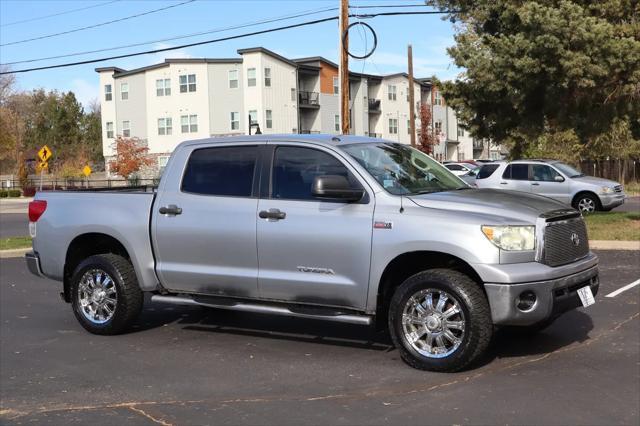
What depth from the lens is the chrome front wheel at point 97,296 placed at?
724cm

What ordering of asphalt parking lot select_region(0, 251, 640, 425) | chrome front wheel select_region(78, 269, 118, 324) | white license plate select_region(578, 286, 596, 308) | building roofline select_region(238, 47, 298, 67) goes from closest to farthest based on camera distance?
asphalt parking lot select_region(0, 251, 640, 425) < white license plate select_region(578, 286, 596, 308) < chrome front wheel select_region(78, 269, 118, 324) < building roofline select_region(238, 47, 298, 67)

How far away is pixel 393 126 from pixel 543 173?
1992 inches

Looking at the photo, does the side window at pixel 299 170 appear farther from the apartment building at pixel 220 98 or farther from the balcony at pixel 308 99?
the balcony at pixel 308 99

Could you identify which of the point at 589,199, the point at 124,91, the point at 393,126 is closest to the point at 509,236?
the point at 589,199

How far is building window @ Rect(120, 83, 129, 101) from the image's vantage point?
60406mm

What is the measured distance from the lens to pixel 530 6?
54.0 ft

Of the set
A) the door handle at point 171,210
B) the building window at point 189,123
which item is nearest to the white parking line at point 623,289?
the door handle at point 171,210

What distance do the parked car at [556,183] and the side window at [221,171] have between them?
566 inches

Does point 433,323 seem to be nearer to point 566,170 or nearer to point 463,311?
point 463,311

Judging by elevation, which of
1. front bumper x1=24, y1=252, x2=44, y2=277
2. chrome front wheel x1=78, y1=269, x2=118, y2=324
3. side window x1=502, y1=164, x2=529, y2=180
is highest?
side window x1=502, y1=164, x2=529, y2=180

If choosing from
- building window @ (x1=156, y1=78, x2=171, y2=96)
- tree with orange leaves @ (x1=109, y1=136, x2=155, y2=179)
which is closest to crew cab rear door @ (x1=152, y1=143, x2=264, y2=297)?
tree with orange leaves @ (x1=109, y1=136, x2=155, y2=179)

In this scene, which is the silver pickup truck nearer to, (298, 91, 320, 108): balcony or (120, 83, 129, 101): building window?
(298, 91, 320, 108): balcony

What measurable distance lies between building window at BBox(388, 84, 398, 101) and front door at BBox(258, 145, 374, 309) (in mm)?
65650

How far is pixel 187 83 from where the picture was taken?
56.9 m
